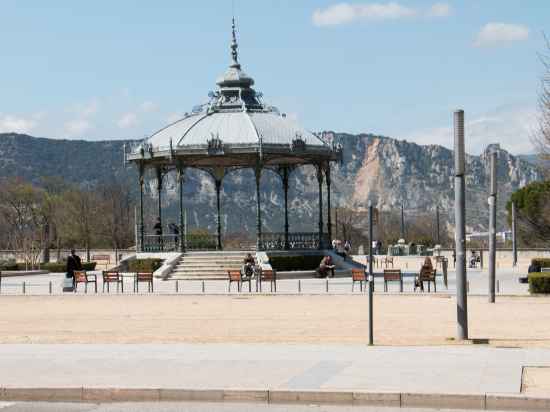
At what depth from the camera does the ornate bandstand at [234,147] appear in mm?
56406

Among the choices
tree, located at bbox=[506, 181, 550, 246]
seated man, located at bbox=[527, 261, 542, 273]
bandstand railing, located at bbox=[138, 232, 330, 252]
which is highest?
tree, located at bbox=[506, 181, 550, 246]

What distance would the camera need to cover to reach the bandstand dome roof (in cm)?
5634

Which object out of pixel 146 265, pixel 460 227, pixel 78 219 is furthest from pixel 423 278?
pixel 78 219

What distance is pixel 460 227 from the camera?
2261cm

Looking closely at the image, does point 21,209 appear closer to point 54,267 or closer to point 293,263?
point 54,267

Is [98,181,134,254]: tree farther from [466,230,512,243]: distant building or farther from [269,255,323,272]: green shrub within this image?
[269,255,323,272]: green shrub

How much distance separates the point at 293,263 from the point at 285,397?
135ft

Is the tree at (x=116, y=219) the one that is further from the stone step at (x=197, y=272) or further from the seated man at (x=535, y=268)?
the seated man at (x=535, y=268)

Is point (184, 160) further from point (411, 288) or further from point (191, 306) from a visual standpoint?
point (191, 306)

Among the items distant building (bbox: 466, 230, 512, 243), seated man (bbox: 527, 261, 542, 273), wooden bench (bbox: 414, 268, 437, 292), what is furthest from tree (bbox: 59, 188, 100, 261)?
wooden bench (bbox: 414, 268, 437, 292)

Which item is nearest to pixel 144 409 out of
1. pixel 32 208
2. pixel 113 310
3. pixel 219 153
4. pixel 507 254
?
pixel 113 310

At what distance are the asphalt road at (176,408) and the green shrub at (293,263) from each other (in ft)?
132

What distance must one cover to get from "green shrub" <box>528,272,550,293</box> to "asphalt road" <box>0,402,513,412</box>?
24.7 m

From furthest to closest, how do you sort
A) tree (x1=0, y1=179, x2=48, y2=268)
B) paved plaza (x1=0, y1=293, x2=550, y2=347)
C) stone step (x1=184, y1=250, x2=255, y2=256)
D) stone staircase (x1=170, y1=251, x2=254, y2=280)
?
tree (x1=0, y1=179, x2=48, y2=268)
stone step (x1=184, y1=250, x2=255, y2=256)
stone staircase (x1=170, y1=251, x2=254, y2=280)
paved plaza (x1=0, y1=293, x2=550, y2=347)
